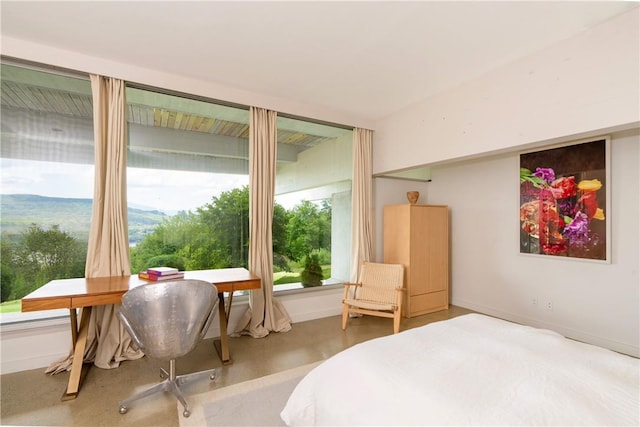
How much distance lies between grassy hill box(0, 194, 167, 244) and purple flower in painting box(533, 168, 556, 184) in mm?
4704

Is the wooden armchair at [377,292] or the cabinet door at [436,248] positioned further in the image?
the cabinet door at [436,248]

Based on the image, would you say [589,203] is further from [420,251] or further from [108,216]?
[108,216]

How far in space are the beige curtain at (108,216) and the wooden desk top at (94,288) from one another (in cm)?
23

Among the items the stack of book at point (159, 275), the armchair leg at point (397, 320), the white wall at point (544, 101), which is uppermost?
the white wall at point (544, 101)

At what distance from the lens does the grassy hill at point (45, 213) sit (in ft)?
8.70

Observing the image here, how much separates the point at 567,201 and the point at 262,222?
3520 mm

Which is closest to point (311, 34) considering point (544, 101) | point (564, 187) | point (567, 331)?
point (544, 101)

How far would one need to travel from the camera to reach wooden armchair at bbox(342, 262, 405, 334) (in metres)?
3.56

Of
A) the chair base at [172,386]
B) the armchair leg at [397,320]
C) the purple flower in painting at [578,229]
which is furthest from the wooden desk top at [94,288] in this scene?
the purple flower in painting at [578,229]

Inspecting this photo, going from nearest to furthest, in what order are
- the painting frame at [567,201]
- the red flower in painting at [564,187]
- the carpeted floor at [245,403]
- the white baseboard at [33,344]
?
the carpeted floor at [245,403] → the white baseboard at [33,344] → the painting frame at [567,201] → the red flower in painting at [564,187]

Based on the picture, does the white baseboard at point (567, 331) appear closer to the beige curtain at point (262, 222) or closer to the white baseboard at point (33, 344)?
the beige curtain at point (262, 222)

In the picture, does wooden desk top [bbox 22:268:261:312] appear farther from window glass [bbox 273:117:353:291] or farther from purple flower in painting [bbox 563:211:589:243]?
purple flower in painting [bbox 563:211:589:243]

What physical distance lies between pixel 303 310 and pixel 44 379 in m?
2.57

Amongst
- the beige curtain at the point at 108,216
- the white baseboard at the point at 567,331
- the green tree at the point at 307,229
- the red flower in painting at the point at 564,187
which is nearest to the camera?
the beige curtain at the point at 108,216
